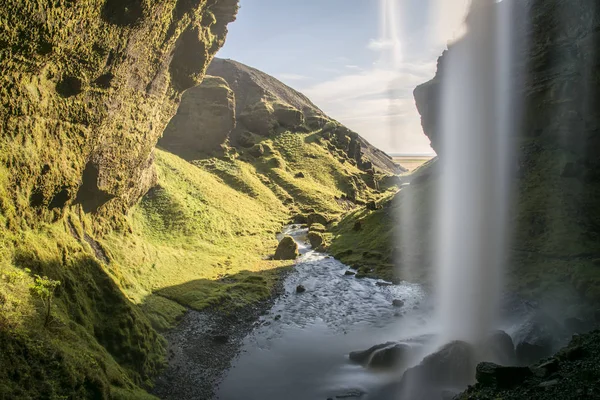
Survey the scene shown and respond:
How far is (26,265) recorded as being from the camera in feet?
58.2

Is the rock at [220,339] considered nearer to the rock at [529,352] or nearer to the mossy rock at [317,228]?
the rock at [529,352]

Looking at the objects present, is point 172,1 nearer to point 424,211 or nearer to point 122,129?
point 122,129

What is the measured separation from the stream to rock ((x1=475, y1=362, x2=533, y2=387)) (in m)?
6.28

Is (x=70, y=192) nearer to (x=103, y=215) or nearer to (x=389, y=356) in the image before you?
(x=103, y=215)

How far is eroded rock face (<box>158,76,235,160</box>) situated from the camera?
99.9 meters

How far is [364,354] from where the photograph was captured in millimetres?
25531

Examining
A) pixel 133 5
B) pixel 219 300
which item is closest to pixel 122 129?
pixel 133 5

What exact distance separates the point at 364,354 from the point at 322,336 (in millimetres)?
4687

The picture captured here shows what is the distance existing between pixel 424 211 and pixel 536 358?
32.0 meters

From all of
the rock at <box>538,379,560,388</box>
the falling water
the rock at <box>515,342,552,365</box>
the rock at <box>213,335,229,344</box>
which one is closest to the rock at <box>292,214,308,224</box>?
the falling water

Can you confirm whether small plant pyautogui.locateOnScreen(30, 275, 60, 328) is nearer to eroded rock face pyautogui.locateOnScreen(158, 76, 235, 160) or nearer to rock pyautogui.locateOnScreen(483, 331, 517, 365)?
rock pyautogui.locateOnScreen(483, 331, 517, 365)

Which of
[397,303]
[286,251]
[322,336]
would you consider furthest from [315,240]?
[322,336]

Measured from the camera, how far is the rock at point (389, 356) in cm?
2403

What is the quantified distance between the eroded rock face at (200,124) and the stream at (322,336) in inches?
2647
